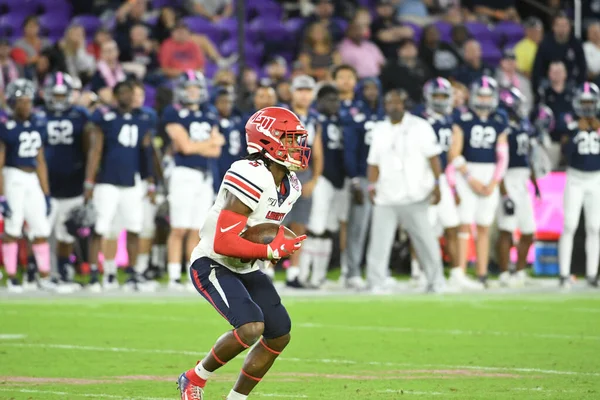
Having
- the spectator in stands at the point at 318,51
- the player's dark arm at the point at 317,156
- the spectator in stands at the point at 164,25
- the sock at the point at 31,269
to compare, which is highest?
the spectator in stands at the point at 164,25

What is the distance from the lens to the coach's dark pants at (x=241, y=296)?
629cm

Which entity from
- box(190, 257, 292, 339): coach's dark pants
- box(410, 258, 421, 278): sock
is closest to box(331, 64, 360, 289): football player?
box(410, 258, 421, 278): sock

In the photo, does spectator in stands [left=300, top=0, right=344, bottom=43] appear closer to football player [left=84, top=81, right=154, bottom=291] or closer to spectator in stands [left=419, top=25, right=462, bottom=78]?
spectator in stands [left=419, top=25, right=462, bottom=78]

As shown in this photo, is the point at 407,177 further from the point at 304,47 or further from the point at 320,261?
the point at 304,47

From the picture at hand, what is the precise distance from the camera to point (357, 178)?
14.3 metres

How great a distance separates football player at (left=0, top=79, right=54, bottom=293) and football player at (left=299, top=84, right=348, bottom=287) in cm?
309

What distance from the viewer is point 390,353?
29.7 ft

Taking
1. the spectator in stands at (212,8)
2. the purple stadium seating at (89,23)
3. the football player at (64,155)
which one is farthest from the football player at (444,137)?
the purple stadium seating at (89,23)

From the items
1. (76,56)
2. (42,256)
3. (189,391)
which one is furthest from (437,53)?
(189,391)

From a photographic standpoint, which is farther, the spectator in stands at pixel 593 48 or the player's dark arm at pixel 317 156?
the spectator in stands at pixel 593 48

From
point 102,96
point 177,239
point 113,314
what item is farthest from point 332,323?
point 102,96

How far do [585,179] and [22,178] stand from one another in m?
6.55

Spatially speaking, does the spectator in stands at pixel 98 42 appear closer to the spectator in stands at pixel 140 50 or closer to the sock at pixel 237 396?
the spectator in stands at pixel 140 50

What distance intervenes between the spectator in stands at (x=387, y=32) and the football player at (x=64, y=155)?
A: 253 inches
